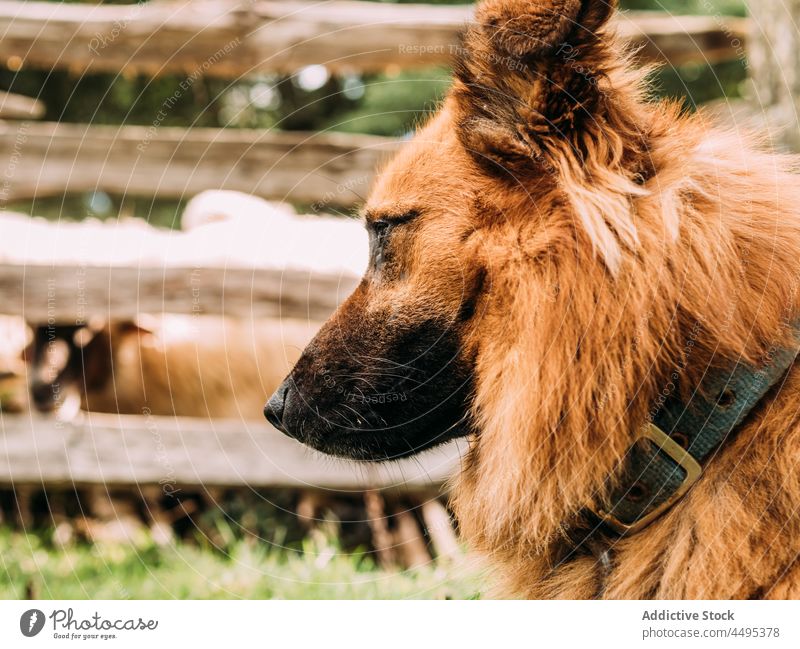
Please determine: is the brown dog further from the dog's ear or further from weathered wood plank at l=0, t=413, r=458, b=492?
weathered wood plank at l=0, t=413, r=458, b=492

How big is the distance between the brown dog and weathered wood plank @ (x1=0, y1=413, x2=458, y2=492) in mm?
2411

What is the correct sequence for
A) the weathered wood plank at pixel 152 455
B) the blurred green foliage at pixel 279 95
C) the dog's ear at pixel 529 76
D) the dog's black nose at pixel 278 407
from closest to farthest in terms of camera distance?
the dog's ear at pixel 529 76 → the dog's black nose at pixel 278 407 → the weathered wood plank at pixel 152 455 → the blurred green foliage at pixel 279 95

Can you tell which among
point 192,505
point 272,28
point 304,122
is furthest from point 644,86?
point 304,122

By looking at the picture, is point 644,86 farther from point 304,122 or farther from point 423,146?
point 304,122

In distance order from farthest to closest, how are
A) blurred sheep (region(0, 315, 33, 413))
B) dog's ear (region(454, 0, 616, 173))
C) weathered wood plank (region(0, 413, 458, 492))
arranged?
Result: blurred sheep (region(0, 315, 33, 413))
weathered wood plank (region(0, 413, 458, 492))
dog's ear (region(454, 0, 616, 173))

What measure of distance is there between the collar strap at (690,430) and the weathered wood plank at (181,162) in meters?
3.15

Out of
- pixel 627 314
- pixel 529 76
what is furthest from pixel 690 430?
pixel 529 76

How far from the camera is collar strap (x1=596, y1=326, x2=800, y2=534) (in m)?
1.89

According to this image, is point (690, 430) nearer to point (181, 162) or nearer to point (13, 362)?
point (181, 162)

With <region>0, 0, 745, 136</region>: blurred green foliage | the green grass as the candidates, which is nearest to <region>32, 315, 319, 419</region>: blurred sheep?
the green grass

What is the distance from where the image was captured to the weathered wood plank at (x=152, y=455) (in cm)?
462

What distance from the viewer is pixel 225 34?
4.76 metres

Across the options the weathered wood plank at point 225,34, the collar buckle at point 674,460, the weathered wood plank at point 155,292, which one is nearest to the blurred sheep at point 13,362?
the weathered wood plank at point 155,292

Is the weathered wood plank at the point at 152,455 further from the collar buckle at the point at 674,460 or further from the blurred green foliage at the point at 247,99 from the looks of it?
the blurred green foliage at the point at 247,99
